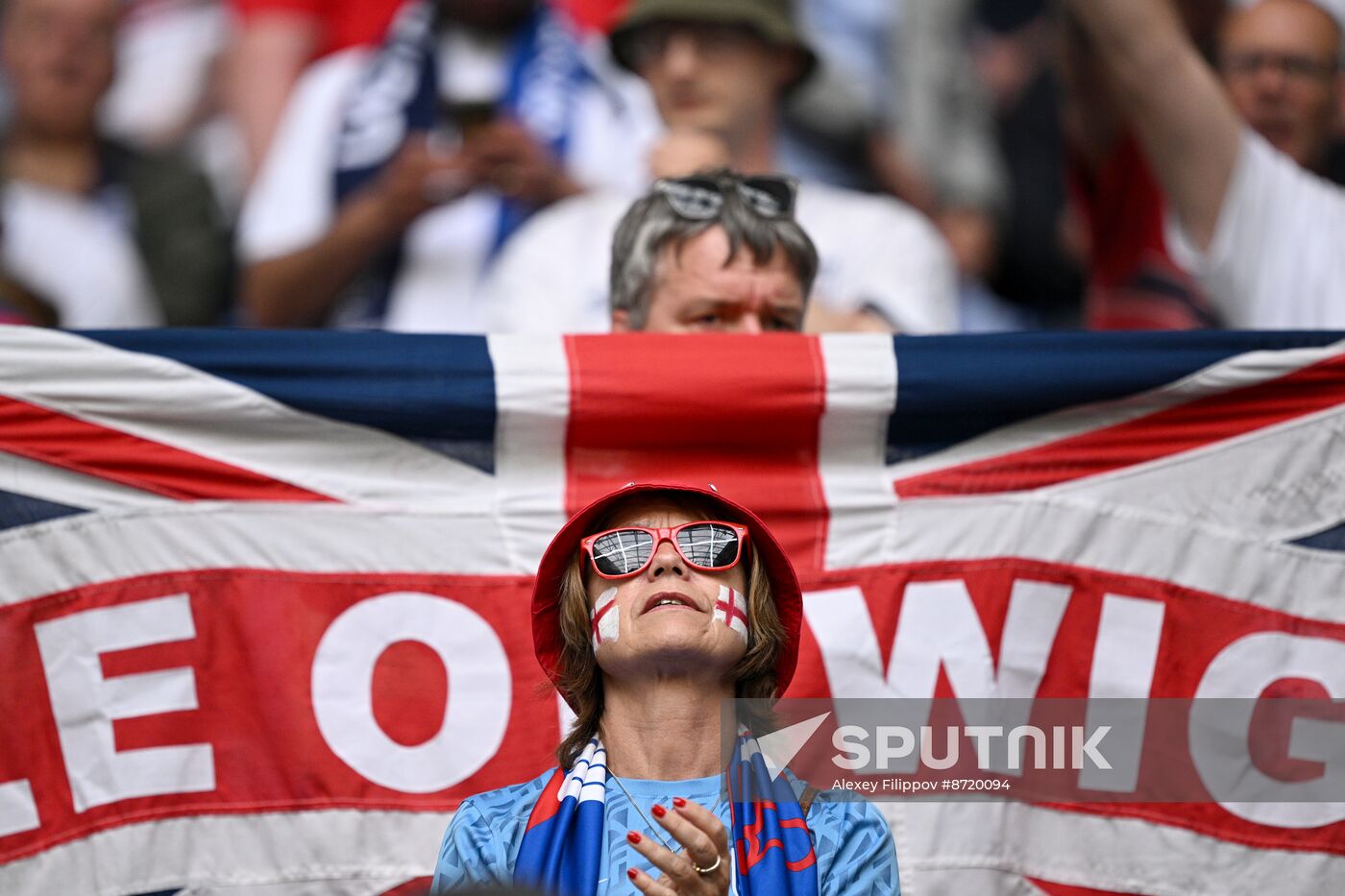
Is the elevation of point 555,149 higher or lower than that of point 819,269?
higher

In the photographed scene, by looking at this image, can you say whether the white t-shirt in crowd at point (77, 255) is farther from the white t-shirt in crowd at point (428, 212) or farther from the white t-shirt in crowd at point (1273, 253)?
the white t-shirt in crowd at point (1273, 253)

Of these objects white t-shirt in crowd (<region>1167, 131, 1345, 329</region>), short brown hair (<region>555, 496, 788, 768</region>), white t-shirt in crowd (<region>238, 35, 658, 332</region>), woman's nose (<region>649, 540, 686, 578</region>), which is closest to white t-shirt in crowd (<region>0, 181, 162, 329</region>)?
white t-shirt in crowd (<region>238, 35, 658, 332</region>)

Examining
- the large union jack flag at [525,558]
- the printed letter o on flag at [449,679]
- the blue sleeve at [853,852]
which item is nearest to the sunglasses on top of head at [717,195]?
the large union jack flag at [525,558]

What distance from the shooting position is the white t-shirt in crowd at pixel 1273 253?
480cm

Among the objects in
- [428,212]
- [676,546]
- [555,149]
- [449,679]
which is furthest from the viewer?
[555,149]

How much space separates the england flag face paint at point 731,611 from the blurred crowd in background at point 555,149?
1563 mm

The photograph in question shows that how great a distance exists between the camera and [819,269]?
16.2 ft

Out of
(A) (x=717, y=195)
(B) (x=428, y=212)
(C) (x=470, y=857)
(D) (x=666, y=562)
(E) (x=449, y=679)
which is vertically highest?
(B) (x=428, y=212)

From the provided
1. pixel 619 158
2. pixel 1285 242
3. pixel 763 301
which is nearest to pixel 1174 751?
pixel 763 301

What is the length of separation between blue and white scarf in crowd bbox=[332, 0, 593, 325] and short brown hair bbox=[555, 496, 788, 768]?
290cm

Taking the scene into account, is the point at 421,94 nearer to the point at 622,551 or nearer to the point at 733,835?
the point at 622,551

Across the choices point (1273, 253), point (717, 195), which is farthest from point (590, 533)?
point (1273, 253)

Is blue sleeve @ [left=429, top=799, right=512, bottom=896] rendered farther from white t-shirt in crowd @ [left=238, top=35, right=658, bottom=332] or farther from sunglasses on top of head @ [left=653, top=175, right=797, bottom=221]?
white t-shirt in crowd @ [left=238, top=35, right=658, bottom=332]

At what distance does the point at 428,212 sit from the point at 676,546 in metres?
2.73
